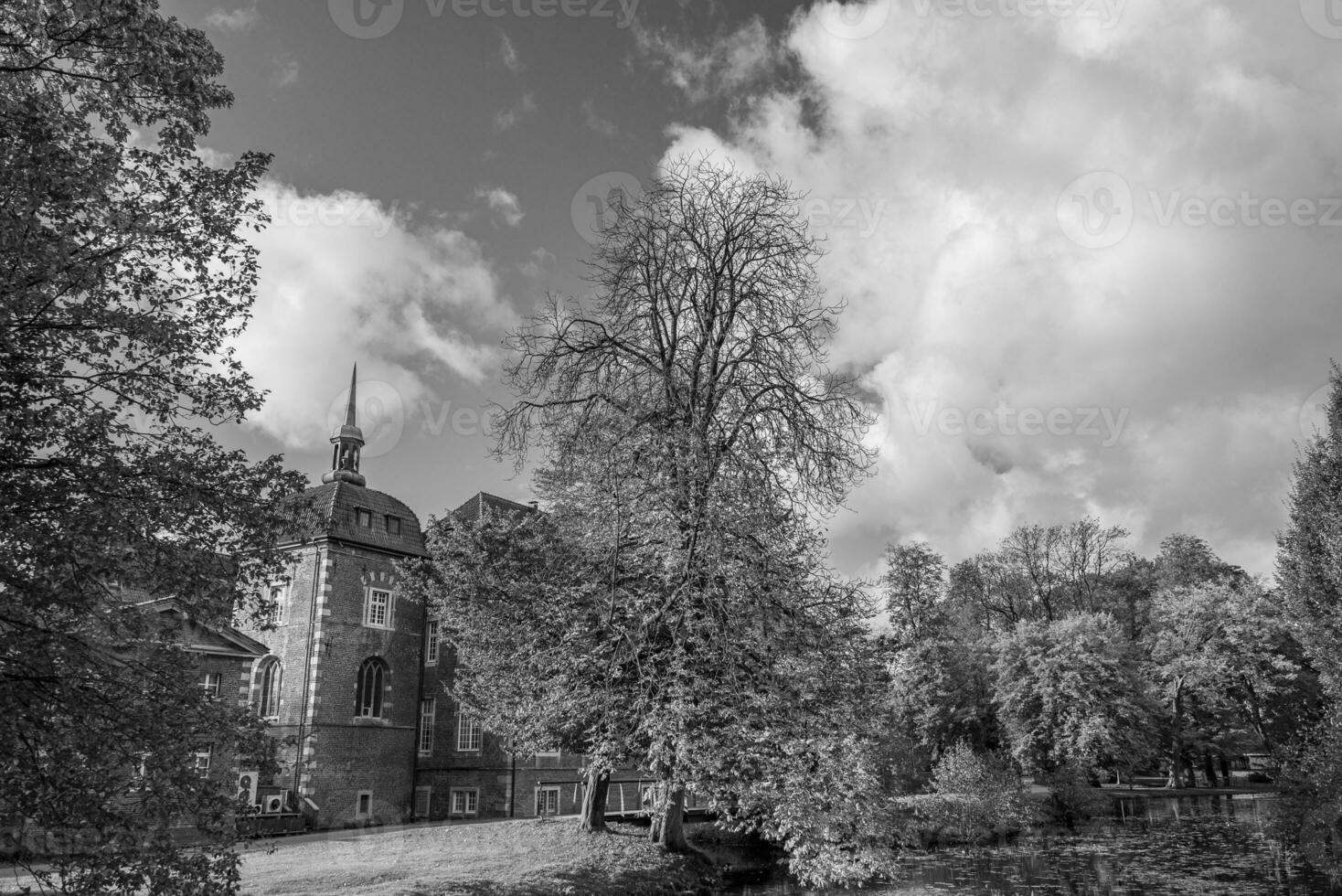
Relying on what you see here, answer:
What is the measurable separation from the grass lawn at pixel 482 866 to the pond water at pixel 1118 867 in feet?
10.2

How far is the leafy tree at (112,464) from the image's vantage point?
9.17 meters

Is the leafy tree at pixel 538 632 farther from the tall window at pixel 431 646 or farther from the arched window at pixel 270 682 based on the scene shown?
the arched window at pixel 270 682

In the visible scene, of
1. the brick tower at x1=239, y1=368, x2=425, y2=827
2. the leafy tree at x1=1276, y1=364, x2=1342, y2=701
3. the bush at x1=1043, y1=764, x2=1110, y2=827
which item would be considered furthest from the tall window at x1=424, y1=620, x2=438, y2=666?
the leafy tree at x1=1276, y1=364, x2=1342, y2=701

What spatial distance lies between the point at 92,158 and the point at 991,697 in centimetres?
5068

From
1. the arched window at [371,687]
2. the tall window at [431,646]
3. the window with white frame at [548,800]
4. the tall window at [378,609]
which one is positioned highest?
the tall window at [378,609]

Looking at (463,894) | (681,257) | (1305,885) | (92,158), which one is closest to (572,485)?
(681,257)

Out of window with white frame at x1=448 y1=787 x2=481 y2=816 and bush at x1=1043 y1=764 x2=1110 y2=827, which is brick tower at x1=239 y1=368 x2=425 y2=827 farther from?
bush at x1=1043 y1=764 x2=1110 y2=827

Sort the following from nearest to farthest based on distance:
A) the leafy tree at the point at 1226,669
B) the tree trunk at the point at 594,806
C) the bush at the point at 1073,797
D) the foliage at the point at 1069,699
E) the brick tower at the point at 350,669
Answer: the tree trunk at the point at 594,806, the brick tower at the point at 350,669, the bush at the point at 1073,797, the foliage at the point at 1069,699, the leafy tree at the point at 1226,669

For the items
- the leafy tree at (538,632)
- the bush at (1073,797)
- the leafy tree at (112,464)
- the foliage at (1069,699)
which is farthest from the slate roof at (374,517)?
the bush at (1073,797)

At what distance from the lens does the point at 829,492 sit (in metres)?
18.1

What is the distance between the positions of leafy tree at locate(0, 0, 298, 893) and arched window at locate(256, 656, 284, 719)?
105 feet

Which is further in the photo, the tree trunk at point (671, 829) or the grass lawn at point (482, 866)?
the tree trunk at point (671, 829)

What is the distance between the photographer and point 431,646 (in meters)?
43.2

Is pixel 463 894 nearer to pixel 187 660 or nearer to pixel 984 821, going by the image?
pixel 187 660
